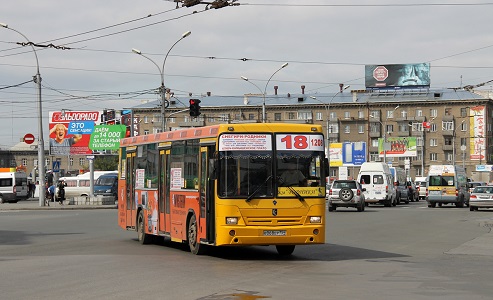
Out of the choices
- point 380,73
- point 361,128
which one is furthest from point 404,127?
point 380,73

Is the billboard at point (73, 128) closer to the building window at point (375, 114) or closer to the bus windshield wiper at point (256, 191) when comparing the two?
the bus windshield wiper at point (256, 191)

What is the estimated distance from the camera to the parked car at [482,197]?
166ft

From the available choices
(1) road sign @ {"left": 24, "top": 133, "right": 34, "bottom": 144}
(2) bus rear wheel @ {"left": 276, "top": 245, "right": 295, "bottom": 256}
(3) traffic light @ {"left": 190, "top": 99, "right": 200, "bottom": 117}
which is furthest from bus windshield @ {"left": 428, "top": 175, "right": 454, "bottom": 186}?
(2) bus rear wheel @ {"left": 276, "top": 245, "right": 295, "bottom": 256}

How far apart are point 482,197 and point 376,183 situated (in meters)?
10.6

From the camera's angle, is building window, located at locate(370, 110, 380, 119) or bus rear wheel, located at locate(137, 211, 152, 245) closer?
bus rear wheel, located at locate(137, 211, 152, 245)

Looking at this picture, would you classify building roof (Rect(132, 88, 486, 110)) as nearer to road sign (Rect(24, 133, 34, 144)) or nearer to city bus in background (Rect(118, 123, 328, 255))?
road sign (Rect(24, 133, 34, 144))

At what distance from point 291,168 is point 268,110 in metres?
121

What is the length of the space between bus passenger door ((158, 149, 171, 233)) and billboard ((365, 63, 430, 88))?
99.2m

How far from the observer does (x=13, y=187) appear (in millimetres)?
73938

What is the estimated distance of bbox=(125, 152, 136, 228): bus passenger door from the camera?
24656 millimetres

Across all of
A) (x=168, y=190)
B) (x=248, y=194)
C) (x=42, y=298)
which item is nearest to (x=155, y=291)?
(x=42, y=298)

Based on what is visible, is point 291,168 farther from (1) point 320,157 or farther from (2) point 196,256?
(2) point 196,256

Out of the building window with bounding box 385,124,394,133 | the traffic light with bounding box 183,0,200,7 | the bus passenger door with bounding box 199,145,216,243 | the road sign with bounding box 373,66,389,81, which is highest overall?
the road sign with bounding box 373,66,389,81

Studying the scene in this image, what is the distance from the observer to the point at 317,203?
→ 18.6m
